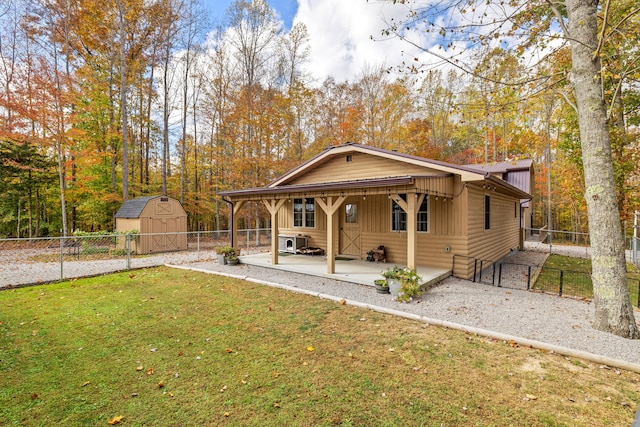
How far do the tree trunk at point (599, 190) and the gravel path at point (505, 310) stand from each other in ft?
1.31

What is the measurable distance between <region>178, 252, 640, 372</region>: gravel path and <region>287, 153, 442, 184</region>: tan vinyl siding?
3.50 meters

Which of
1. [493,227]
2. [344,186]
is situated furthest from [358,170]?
[493,227]

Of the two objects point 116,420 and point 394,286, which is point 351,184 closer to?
point 394,286

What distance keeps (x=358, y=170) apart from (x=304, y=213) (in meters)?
3.30

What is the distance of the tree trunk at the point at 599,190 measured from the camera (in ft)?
14.9

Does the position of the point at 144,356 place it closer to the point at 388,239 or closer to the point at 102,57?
the point at 388,239

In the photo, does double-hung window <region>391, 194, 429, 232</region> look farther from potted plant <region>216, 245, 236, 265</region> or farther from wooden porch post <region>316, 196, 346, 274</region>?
potted plant <region>216, 245, 236, 265</region>

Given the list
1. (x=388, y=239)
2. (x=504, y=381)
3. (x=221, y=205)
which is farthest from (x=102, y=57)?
(x=504, y=381)

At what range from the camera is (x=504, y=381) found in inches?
132

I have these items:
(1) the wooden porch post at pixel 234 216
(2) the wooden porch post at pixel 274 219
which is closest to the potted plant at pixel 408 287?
(2) the wooden porch post at pixel 274 219

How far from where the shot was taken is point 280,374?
11.4ft

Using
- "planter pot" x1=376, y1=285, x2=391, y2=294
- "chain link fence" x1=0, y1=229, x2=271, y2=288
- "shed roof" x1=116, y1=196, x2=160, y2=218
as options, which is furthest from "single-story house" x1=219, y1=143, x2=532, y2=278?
"shed roof" x1=116, y1=196, x2=160, y2=218

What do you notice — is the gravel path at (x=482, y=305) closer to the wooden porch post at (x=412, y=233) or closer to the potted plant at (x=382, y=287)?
the potted plant at (x=382, y=287)

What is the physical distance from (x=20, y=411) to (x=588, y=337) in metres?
7.16
